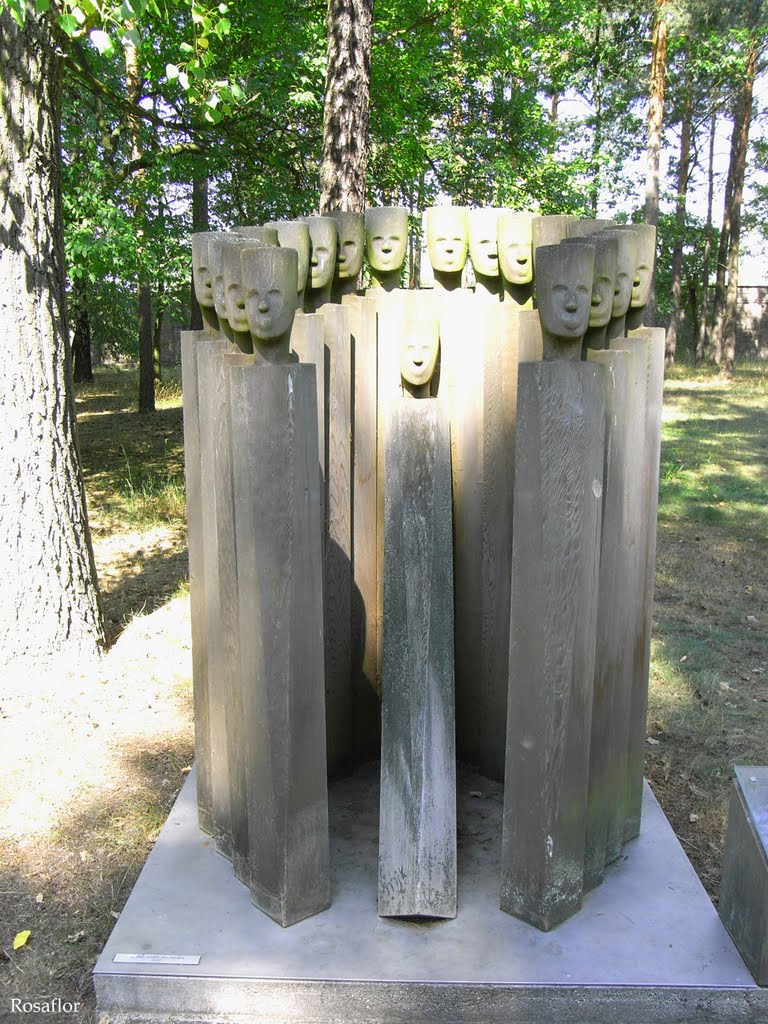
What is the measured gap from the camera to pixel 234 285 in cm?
245

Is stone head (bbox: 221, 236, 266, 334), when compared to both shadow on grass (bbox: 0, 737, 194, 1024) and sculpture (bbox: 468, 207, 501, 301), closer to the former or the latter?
sculpture (bbox: 468, 207, 501, 301)

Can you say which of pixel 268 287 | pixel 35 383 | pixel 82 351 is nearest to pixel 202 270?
pixel 268 287

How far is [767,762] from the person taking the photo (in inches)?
158

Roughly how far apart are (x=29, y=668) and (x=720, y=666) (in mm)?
3745

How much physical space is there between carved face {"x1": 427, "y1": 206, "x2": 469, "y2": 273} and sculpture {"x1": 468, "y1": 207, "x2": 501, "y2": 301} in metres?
0.03

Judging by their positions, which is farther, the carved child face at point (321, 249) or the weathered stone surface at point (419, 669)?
the carved child face at point (321, 249)

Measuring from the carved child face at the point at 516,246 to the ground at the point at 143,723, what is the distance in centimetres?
223

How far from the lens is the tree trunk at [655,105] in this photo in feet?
44.9

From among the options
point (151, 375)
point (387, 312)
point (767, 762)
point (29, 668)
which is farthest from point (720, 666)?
point (151, 375)

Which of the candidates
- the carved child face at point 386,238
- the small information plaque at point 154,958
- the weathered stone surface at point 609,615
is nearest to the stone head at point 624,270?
the weathered stone surface at point 609,615

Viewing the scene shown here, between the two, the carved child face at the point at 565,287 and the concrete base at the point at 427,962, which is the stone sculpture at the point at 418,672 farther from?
the carved child face at the point at 565,287

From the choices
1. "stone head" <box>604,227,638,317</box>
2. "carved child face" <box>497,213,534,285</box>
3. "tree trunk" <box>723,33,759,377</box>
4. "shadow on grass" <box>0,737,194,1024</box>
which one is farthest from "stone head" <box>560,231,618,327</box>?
"tree trunk" <box>723,33,759,377</box>

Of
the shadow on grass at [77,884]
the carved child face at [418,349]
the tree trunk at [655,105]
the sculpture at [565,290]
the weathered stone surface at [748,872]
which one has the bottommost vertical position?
the shadow on grass at [77,884]

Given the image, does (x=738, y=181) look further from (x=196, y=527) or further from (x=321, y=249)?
(x=196, y=527)
